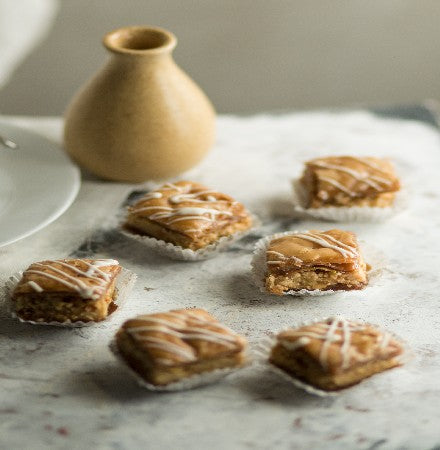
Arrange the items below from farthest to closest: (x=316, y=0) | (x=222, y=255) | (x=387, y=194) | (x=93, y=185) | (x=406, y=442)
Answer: (x=316, y=0) < (x=93, y=185) < (x=387, y=194) < (x=222, y=255) < (x=406, y=442)

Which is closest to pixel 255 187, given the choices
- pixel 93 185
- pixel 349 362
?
pixel 93 185

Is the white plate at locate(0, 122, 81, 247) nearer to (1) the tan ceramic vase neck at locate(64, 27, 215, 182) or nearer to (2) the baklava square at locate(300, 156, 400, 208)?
(1) the tan ceramic vase neck at locate(64, 27, 215, 182)

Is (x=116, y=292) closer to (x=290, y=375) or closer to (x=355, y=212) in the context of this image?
(x=290, y=375)

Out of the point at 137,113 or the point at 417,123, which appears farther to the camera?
the point at 417,123

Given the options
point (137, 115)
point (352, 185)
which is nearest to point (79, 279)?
point (137, 115)

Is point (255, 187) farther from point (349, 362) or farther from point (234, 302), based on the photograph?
point (349, 362)

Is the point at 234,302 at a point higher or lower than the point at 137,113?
lower

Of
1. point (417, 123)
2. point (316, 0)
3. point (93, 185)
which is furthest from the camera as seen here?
point (316, 0)
